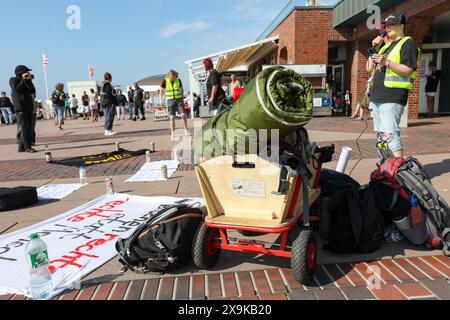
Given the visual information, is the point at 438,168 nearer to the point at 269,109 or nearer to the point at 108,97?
the point at 269,109

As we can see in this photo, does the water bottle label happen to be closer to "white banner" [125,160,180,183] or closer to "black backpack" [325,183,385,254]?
"black backpack" [325,183,385,254]

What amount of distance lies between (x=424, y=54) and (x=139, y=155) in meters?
12.6

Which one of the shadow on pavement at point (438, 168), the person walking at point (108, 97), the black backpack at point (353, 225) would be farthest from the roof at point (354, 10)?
the black backpack at point (353, 225)

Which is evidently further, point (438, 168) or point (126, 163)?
point (126, 163)

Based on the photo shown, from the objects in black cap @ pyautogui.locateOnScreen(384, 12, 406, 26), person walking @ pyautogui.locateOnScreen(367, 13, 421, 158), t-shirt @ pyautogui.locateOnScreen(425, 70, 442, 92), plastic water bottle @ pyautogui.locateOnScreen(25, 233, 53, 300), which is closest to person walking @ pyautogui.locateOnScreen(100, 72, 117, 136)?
person walking @ pyautogui.locateOnScreen(367, 13, 421, 158)

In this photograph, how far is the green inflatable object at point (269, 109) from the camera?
223cm

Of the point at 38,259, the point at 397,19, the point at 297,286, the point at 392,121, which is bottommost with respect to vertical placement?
the point at 297,286

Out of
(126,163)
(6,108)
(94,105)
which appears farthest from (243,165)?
(6,108)

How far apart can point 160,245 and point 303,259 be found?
1075 mm

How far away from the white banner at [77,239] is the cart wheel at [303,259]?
159 centimetres

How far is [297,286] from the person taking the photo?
2529 mm

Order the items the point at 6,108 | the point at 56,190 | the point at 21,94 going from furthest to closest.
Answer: the point at 6,108 → the point at 21,94 → the point at 56,190
